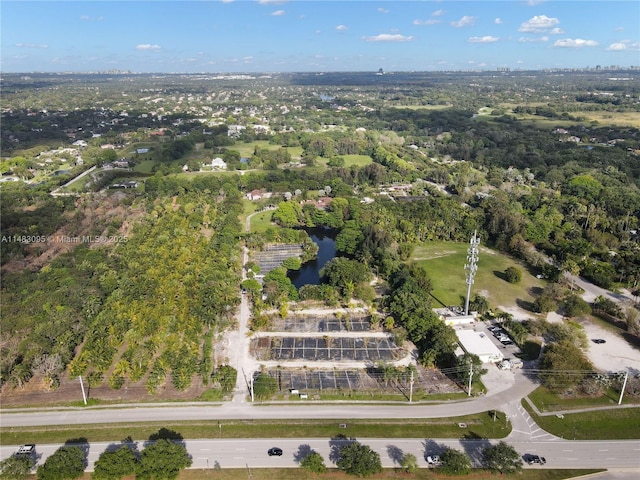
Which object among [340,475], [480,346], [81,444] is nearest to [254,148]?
[480,346]

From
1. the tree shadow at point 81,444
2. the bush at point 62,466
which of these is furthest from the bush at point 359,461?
the tree shadow at point 81,444

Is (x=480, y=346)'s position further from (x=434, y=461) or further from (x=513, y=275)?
(x=513, y=275)

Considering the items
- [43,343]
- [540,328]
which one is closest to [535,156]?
[540,328]

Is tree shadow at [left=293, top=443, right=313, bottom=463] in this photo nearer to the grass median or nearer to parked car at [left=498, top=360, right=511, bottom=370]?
the grass median

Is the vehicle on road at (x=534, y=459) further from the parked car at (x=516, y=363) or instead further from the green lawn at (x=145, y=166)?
the green lawn at (x=145, y=166)

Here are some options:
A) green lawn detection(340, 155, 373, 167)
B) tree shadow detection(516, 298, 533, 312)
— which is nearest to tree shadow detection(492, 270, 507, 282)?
tree shadow detection(516, 298, 533, 312)

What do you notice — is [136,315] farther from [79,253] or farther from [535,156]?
[535,156]
